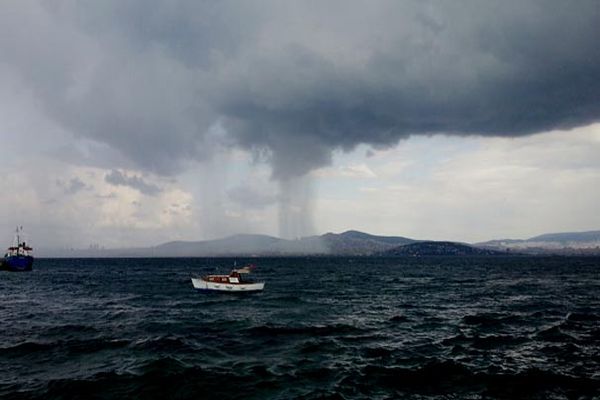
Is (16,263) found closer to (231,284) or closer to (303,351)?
(231,284)

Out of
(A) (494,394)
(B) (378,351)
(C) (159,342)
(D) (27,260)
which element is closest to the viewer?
(A) (494,394)

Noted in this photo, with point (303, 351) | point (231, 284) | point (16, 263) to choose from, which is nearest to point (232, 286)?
point (231, 284)

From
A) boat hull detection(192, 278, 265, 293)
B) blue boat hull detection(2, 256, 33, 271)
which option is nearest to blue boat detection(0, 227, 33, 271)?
blue boat hull detection(2, 256, 33, 271)

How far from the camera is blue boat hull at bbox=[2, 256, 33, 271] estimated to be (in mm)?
166375

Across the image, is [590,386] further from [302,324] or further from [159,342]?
[159,342]

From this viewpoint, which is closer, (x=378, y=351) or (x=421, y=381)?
(x=421, y=381)

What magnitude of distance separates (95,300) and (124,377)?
168 feet

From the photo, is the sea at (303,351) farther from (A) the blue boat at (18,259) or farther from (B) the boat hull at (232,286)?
(A) the blue boat at (18,259)

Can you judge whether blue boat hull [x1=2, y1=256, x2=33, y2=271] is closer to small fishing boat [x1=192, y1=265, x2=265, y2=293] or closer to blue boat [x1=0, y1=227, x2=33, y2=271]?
blue boat [x1=0, y1=227, x2=33, y2=271]

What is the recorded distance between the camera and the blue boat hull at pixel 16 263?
166 metres

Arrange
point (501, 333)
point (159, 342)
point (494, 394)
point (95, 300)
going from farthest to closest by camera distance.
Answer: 1. point (95, 300)
2. point (501, 333)
3. point (159, 342)
4. point (494, 394)

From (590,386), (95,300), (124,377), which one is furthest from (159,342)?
(95,300)

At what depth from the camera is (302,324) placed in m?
46.2

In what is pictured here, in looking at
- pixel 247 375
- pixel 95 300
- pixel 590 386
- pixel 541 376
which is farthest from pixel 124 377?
pixel 95 300
